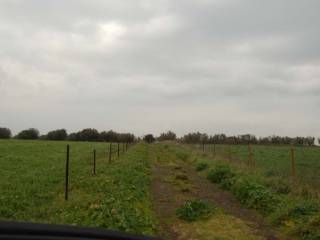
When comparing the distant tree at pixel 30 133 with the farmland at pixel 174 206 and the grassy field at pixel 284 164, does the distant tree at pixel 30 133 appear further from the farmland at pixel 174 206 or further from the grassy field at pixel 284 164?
the farmland at pixel 174 206

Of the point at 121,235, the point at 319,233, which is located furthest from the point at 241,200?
the point at 121,235

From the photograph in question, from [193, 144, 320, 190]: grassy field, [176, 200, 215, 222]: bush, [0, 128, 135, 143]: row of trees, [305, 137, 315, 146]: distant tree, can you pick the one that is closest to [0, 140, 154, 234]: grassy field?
[176, 200, 215, 222]: bush

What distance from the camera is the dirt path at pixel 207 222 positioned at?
1004cm

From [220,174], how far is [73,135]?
367 ft

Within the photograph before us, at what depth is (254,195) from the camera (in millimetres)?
14039

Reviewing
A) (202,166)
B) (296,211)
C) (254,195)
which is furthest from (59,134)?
(296,211)

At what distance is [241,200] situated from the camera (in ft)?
48.0

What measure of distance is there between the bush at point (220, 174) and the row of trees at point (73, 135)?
8810 centimetres

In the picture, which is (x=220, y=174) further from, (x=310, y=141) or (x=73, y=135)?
(x=73, y=135)

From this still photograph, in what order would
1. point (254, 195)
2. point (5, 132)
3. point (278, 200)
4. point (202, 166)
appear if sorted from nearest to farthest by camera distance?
1. point (278, 200)
2. point (254, 195)
3. point (202, 166)
4. point (5, 132)

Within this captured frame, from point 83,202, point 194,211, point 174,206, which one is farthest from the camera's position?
point 174,206

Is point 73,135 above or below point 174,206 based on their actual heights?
above

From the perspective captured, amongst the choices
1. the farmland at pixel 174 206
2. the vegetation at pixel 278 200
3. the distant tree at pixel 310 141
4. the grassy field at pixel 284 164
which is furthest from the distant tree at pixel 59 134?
the vegetation at pixel 278 200

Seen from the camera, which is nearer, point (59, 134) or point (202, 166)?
point (202, 166)
